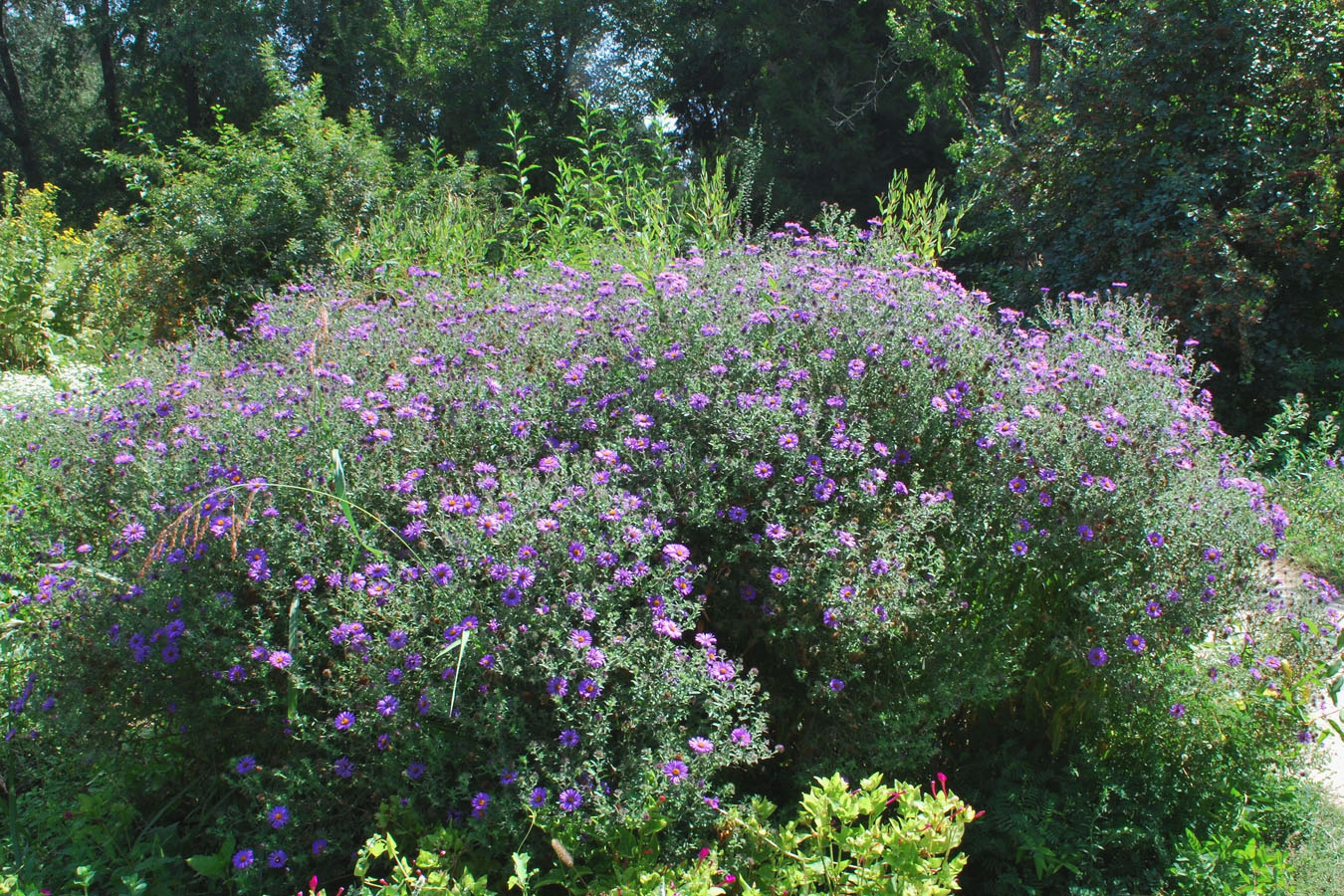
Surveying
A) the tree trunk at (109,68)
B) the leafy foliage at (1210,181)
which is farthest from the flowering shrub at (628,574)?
the tree trunk at (109,68)

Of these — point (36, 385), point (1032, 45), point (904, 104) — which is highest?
point (904, 104)

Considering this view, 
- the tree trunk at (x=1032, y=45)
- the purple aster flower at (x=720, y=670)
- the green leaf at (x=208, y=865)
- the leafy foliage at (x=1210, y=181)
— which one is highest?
the tree trunk at (x=1032, y=45)

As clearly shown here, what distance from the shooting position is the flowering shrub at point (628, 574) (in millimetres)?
2109

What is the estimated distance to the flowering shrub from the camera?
211 centimetres

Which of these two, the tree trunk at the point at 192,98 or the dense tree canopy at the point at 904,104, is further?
the tree trunk at the point at 192,98

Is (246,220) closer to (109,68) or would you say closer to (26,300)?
(26,300)

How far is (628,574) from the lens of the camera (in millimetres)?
2129

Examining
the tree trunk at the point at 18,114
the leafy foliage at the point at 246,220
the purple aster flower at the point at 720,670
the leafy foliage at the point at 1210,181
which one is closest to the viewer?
the purple aster flower at the point at 720,670

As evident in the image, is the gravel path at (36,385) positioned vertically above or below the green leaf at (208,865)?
above

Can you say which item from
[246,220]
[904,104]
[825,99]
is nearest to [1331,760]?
[246,220]

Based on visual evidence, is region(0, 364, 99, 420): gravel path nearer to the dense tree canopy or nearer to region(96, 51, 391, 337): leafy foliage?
region(96, 51, 391, 337): leafy foliage

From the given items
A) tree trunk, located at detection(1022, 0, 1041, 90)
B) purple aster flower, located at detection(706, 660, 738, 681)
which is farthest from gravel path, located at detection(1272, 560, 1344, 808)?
tree trunk, located at detection(1022, 0, 1041, 90)

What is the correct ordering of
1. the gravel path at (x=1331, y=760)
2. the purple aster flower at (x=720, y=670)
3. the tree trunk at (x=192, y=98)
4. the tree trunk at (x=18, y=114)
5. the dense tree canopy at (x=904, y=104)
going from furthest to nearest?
1. the tree trunk at (x=18, y=114)
2. the tree trunk at (x=192, y=98)
3. the dense tree canopy at (x=904, y=104)
4. the gravel path at (x=1331, y=760)
5. the purple aster flower at (x=720, y=670)

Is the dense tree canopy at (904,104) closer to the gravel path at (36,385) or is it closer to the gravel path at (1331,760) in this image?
the gravel path at (1331,760)
